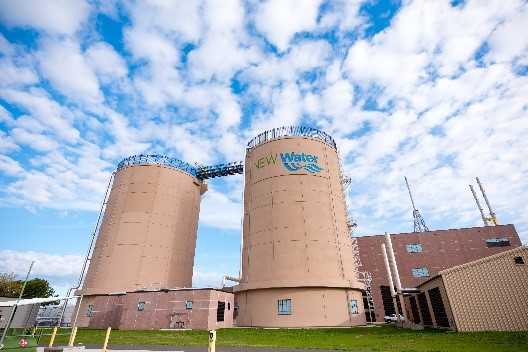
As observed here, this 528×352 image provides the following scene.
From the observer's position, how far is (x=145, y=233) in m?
37.6

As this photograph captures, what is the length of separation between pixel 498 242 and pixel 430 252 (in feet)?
32.5

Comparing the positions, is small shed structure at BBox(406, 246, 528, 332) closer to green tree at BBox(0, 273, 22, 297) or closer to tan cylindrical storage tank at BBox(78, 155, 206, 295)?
tan cylindrical storage tank at BBox(78, 155, 206, 295)

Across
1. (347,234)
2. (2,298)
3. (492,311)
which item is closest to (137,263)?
(2,298)

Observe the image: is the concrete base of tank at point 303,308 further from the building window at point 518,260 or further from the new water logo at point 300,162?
the building window at point 518,260

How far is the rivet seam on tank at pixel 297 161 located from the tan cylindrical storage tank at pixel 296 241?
113mm

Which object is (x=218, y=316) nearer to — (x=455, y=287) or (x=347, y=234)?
(x=347, y=234)

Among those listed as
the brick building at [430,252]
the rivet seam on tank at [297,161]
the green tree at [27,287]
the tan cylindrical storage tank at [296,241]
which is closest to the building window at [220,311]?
the tan cylindrical storage tank at [296,241]

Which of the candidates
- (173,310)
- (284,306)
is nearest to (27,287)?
(173,310)

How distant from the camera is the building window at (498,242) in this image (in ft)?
144

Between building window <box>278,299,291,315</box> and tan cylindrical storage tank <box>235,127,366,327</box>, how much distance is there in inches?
3.3

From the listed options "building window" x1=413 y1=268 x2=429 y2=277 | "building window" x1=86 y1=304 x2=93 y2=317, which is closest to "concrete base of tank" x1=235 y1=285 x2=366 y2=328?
"building window" x1=86 y1=304 x2=93 y2=317

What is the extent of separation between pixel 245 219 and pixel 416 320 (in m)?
20.5

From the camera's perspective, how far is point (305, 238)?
2977 centimetres

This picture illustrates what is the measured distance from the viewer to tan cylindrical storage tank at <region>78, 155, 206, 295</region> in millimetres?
35438
